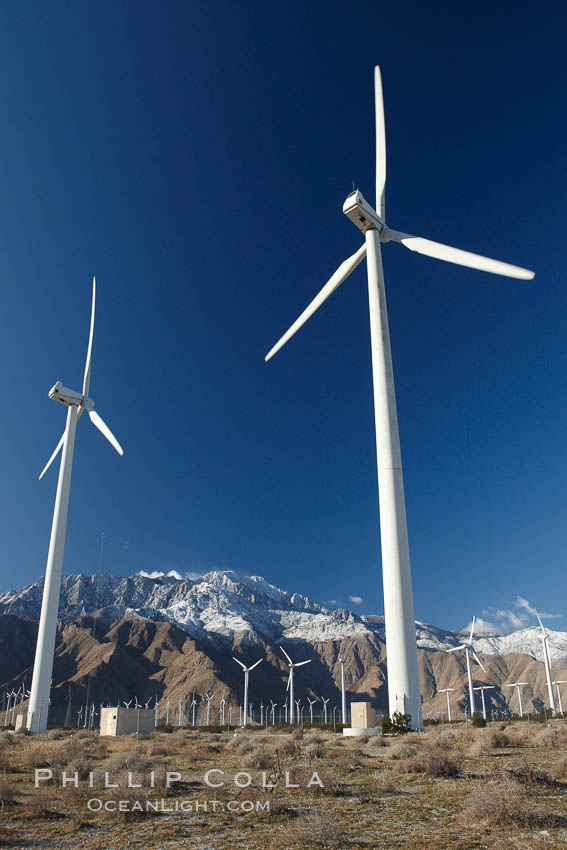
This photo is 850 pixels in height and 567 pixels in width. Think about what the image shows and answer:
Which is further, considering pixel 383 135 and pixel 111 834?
pixel 383 135

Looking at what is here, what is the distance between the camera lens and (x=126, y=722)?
46.4 meters

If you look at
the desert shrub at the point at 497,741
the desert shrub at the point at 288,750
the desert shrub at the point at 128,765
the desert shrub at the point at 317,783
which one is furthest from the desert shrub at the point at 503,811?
the desert shrub at the point at 497,741

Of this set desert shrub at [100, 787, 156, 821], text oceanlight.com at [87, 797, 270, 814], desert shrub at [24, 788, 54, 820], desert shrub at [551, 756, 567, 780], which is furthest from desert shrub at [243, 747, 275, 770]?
desert shrub at [551, 756, 567, 780]

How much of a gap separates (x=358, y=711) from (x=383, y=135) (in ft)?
123

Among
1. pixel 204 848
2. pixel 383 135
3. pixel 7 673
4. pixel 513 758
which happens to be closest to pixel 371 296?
pixel 383 135

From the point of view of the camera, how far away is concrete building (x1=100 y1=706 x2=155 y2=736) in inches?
1802

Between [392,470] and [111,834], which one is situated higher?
[392,470]

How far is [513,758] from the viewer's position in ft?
63.4

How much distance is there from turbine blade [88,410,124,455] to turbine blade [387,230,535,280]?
36674 mm

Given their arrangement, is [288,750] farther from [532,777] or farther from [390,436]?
[390,436]

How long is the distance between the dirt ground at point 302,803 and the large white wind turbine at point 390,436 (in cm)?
642

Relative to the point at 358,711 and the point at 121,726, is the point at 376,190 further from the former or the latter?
the point at 121,726

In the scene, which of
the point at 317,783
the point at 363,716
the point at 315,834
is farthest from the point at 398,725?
the point at 315,834

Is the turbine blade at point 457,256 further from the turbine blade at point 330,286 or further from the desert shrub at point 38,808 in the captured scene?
the desert shrub at point 38,808
